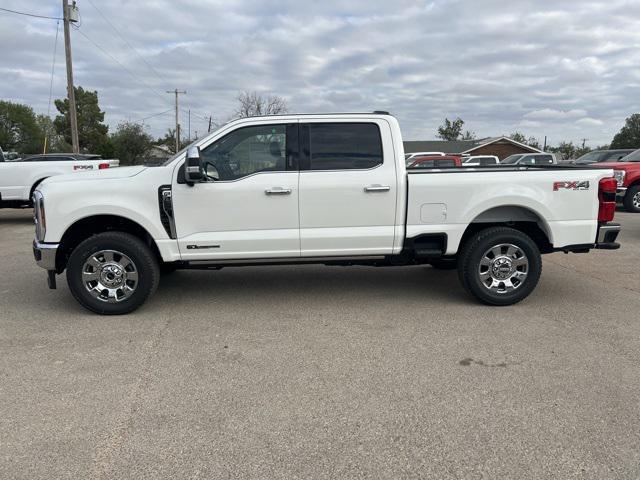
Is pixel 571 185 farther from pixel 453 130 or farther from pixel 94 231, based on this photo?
pixel 453 130

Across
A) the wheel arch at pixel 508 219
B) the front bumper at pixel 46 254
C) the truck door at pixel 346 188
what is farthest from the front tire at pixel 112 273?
the wheel arch at pixel 508 219

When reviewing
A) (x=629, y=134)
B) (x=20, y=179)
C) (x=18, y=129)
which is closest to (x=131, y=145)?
(x=18, y=129)

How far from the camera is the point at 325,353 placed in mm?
4219

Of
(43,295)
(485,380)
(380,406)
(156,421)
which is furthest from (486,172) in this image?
(43,295)

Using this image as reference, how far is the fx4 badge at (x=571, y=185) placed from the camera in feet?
17.3

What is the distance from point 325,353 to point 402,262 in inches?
67.1

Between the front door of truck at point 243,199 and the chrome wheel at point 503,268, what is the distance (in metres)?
2.02

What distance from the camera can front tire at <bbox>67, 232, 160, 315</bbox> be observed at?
5031mm

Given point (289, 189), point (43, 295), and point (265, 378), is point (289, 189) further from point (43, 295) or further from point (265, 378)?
point (43, 295)

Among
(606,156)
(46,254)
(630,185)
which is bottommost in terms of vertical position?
(46,254)

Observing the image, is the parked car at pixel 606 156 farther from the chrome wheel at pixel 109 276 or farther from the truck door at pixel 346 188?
the chrome wheel at pixel 109 276

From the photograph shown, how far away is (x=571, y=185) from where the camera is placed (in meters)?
5.29

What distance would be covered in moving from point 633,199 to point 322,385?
541 inches

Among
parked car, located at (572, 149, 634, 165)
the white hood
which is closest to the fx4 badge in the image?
the white hood
